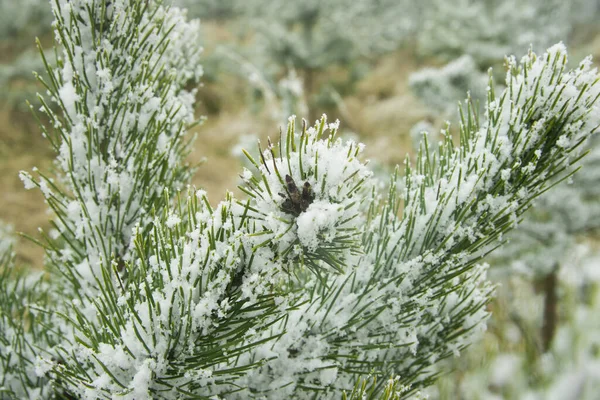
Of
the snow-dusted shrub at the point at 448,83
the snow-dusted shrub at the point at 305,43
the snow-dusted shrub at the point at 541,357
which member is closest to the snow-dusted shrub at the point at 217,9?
the snow-dusted shrub at the point at 305,43

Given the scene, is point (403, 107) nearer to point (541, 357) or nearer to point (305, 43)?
point (305, 43)

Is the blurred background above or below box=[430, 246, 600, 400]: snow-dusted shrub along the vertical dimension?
above

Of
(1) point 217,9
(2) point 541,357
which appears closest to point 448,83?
(2) point 541,357

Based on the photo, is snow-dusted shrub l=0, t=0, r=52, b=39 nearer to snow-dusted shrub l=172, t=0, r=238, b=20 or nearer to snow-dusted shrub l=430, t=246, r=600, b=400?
snow-dusted shrub l=172, t=0, r=238, b=20

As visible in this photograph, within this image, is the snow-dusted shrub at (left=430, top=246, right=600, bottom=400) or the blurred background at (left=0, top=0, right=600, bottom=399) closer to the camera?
the snow-dusted shrub at (left=430, top=246, right=600, bottom=400)

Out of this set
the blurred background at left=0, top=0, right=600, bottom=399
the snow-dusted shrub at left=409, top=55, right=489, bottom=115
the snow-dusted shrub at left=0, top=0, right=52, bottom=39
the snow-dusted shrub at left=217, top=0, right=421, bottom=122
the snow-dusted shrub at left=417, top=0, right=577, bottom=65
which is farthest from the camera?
the snow-dusted shrub at left=217, top=0, right=421, bottom=122

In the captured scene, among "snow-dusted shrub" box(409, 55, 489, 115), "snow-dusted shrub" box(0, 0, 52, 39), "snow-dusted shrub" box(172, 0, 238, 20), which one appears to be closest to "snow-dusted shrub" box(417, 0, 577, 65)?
"snow-dusted shrub" box(409, 55, 489, 115)

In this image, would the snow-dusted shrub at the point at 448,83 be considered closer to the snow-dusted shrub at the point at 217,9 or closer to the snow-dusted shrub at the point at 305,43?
the snow-dusted shrub at the point at 305,43

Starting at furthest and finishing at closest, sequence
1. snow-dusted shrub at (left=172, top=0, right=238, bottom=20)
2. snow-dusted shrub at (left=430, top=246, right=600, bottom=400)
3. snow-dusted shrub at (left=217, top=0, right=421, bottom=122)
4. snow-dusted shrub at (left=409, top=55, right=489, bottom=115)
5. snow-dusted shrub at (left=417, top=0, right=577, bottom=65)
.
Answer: snow-dusted shrub at (left=172, top=0, right=238, bottom=20) → snow-dusted shrub at (left=217, top=0, right=421, bottom=122) → snow-dusted shrub at (left=417, top=0, right=577, bottom=65) → snow-dusted shrub at (left=430, top=246, right=600, bottom=400) → snow-dusted shrub at (left=409, top=55, right=489, bottom=115)

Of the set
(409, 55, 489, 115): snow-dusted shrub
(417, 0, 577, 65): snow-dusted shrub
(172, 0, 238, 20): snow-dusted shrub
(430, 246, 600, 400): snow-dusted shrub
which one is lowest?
(430, 246, 600, 400): snow-dusted shrub

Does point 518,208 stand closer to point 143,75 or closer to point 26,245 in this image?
point 143,75
